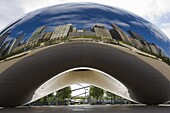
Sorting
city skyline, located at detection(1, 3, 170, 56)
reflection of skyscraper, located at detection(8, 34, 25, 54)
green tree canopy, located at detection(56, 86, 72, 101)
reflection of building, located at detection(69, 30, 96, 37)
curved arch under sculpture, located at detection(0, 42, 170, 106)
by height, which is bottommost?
curved arch under sculpture, located at detection(0, 42, 170, 106)

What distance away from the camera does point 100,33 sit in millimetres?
7242

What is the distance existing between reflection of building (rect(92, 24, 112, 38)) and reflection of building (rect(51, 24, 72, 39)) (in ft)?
2.19

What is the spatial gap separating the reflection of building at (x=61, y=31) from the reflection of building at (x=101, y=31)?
2.19 ft

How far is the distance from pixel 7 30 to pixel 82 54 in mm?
2290

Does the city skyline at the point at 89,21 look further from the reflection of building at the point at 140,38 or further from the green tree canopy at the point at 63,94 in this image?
Answer: the green tree canopy at the point at 63,94

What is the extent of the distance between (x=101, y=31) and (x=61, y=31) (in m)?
1.05

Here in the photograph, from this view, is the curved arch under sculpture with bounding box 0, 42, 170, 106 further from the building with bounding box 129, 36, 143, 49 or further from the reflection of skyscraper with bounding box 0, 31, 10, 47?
the reflection of skyscraper with bounding box 0, 31, 10, 47

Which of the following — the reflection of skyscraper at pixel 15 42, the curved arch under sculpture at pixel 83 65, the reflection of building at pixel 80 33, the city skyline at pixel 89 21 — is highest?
the city skyline at pixel 89 21

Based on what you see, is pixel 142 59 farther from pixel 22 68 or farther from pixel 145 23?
pixel 22 68

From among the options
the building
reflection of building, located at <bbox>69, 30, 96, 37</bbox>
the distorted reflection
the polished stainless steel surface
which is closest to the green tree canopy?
the polished stainless steel surface

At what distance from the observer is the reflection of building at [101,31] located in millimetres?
7234

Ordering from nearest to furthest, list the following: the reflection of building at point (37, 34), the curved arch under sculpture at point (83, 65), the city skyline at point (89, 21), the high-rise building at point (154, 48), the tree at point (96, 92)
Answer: the reflection of building at point (37, 34), the city skyline at point (89, 21), the curved arch under sculpture at point (83, 65), the high-rise building at point (154, 48), the tree at point (96, 92)

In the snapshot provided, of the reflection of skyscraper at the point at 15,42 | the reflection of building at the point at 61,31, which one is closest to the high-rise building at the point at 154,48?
the reflection of building at the point at 61,31

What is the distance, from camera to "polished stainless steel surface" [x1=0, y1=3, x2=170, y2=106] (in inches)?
284
